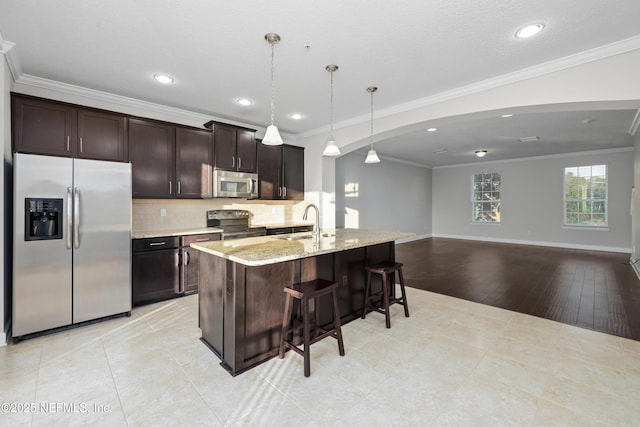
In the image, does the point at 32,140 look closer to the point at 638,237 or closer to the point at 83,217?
the point at 83,217

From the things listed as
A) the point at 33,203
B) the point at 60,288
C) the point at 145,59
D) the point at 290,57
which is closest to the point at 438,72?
the point at 290,57

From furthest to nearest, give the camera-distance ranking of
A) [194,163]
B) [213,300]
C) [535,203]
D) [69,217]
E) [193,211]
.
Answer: [535,203], [193,211], [194,163], [69,217], [213,300]

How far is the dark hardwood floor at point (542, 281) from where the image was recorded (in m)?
3.28

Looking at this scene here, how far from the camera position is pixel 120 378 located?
2039 millimetres

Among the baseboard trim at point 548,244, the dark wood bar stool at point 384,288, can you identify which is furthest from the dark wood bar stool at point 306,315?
the baseboard trim at point 548,244

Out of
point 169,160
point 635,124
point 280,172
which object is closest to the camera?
point 169,160

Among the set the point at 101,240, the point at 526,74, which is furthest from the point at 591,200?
the point at 101,240

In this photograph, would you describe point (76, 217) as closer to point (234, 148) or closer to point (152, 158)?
point (152, 158)

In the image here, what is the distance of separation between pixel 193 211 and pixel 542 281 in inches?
224

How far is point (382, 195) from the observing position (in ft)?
27.1

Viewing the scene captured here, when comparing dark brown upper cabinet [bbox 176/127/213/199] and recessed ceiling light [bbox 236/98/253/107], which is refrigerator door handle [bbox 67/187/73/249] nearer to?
dark brown upper cabinet [bbox 176/127/213/199]

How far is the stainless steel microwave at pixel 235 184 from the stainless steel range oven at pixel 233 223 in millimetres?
432

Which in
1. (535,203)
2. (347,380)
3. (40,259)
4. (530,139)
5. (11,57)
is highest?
(530,139)

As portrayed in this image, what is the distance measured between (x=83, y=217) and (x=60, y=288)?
2.31 ft
